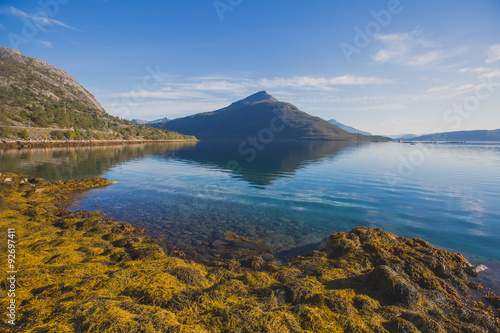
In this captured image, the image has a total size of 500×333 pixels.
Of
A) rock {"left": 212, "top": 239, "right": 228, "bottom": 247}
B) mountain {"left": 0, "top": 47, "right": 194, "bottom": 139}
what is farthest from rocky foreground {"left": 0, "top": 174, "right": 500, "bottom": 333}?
mountain {"left": 0, "top": 47, "right": 194, "bottom": 139}

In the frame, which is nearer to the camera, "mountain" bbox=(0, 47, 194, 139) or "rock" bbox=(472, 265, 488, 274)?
"rock" bbox=(472, 265, 488, 274)

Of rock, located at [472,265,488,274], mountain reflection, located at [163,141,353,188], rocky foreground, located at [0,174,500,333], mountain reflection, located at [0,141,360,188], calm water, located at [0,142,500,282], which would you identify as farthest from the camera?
mountain reflection, located at [163,141,353,188]

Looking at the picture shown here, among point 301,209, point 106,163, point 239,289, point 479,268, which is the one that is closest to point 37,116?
point 106,163

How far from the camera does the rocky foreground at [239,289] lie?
6.08 meters

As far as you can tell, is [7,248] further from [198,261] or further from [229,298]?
[229,298]

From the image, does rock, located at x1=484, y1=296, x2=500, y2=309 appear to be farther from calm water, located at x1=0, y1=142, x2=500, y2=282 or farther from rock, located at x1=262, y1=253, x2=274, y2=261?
rock, located at x1=262, y1=253, x2=274, y2=261

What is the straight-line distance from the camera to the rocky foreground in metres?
6.08

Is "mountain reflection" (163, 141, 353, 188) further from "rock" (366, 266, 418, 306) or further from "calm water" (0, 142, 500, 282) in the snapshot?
"rock" (366, 266, 418, 306)

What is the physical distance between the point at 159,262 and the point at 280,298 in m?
6.11

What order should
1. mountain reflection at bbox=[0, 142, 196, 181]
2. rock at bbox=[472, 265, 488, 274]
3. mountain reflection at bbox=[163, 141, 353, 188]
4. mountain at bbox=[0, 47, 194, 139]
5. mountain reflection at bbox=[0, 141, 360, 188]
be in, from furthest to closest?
mountain at bbox=[0, 47, 194, 139], mountain reflection at bbox=[163, 141, 353, 188], mountain reflection at bbox=[0, 141, 360, 188], mountain reflection at bbox=[0, 142, 196, 181], rock at bbox=[472, 265, 488, 274]

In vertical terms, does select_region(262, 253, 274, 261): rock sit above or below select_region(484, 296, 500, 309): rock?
below

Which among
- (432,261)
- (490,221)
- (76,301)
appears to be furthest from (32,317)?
(490,221)

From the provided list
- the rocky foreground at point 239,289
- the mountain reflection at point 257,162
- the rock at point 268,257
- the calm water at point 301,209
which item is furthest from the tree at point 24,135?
the rock at point 268,257

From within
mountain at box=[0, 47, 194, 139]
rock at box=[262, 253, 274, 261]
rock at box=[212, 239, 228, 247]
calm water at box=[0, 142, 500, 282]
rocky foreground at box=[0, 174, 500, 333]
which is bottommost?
rock at box=[262, 253, 274, 261]
